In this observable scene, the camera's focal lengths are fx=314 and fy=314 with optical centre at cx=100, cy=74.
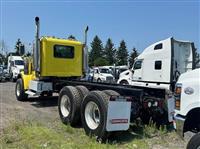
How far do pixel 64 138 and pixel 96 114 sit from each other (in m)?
0.94

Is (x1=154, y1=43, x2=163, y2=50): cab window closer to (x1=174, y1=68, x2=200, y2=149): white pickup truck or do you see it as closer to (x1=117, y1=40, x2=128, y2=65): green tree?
(x1=174, y1=68, x2=200, y2=149): white pickup truck

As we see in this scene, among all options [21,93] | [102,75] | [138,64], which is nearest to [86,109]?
[21,93]

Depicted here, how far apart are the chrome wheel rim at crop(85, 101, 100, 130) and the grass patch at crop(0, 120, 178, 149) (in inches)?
12.9

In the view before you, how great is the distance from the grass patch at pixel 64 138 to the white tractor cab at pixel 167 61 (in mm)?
8619

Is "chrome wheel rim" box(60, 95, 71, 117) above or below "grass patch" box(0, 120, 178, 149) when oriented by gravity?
above

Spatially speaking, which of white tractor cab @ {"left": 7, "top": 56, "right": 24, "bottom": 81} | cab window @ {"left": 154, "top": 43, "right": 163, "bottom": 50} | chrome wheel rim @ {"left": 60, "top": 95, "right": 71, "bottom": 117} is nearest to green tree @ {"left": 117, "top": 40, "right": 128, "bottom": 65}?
white tractor cab @ {"left": 7, "top": 56, "right": 24, "bottom": 81}

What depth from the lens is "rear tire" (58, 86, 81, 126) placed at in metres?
8.47

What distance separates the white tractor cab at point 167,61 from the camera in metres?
16.2

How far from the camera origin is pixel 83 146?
649 cm

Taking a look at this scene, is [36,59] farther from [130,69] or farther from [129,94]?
[130,69]

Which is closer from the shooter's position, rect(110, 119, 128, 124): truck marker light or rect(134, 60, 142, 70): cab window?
rect(110, 119, 128, 124): truck marker light

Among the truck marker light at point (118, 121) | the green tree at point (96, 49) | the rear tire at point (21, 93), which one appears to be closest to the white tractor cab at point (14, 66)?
the rear tire at point (21, 93)

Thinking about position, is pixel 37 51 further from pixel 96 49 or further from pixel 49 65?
pixel 96 49

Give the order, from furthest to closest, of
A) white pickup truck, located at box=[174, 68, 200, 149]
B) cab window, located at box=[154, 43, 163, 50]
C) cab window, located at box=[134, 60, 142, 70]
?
cab window, located at box=[134, 60, 142, 70], cab window, located at box=[154, 43, 163, 50], white pickup truck, located at box=[174, 68, 200, 149]
